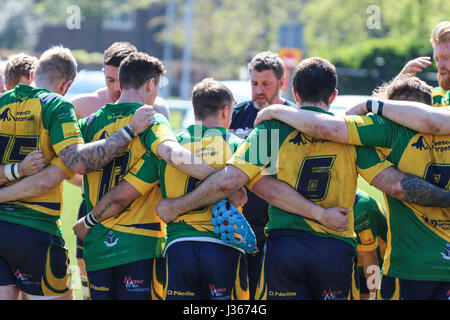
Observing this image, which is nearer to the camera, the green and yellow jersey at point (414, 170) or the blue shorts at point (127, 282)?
the green and yellow jersey at point (414, 170)

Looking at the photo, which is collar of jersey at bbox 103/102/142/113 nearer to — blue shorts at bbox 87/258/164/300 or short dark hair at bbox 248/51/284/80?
blue shorts at bbox 87/258/164/300

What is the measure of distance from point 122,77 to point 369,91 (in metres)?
17.9

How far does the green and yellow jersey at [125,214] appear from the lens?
A: 161 inches

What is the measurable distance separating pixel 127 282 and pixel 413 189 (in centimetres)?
209

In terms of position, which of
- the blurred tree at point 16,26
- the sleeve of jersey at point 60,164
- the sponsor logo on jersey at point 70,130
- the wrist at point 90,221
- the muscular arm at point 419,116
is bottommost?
the wrist at point 90,221

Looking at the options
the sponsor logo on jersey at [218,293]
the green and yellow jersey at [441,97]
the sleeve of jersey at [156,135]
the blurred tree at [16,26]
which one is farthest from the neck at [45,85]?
the blurred tree at [16,26]

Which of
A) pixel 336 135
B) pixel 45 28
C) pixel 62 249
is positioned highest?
pixel 45 28

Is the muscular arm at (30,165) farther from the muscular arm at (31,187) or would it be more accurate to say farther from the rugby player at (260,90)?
the rugby player at (260,90)

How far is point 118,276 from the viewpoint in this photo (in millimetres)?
4125

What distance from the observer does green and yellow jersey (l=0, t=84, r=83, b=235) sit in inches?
168

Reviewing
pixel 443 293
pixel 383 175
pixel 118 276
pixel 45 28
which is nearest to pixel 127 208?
pixel 118 276

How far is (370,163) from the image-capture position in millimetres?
3838
